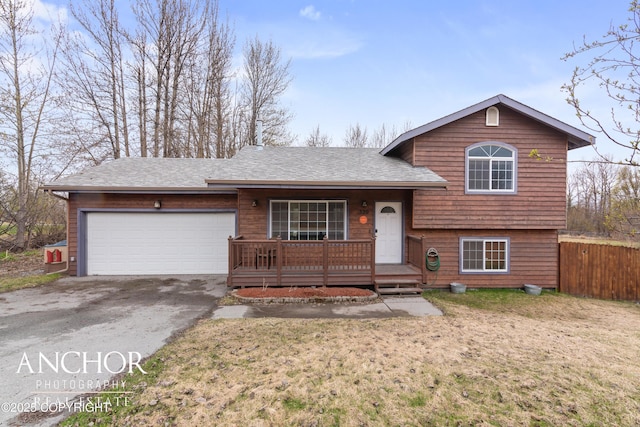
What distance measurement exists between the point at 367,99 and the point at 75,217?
16.3m

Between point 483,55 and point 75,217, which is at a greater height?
point 483,55

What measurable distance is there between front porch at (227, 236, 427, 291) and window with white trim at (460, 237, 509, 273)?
66.3 inches

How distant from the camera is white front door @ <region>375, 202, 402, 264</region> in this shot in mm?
8102

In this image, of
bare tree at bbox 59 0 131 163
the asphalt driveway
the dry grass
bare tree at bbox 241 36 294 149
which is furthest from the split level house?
bare tree at bbox 241 36 294 149

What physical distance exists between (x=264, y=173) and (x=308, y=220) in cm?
183

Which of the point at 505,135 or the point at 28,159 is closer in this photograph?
the point at 505,135

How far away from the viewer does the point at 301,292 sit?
21.3 ft

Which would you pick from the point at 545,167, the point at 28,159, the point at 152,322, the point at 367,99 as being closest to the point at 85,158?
the point at 28,159

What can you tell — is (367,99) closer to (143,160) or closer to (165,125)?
(165,125)

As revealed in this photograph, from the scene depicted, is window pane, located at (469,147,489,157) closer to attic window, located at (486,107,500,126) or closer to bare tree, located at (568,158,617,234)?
attic window, located at (486,107,500,126)

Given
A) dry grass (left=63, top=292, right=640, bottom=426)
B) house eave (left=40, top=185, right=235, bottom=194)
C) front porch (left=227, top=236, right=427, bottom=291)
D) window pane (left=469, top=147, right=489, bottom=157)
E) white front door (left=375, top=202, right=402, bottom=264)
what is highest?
window pane (left=469, top=147, right=489, bottom=157)

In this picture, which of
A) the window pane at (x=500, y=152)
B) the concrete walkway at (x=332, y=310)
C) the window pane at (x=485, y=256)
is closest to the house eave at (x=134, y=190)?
the concrete walkway at (x=332, y=310)

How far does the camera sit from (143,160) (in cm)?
1066

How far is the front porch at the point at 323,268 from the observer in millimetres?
6734
